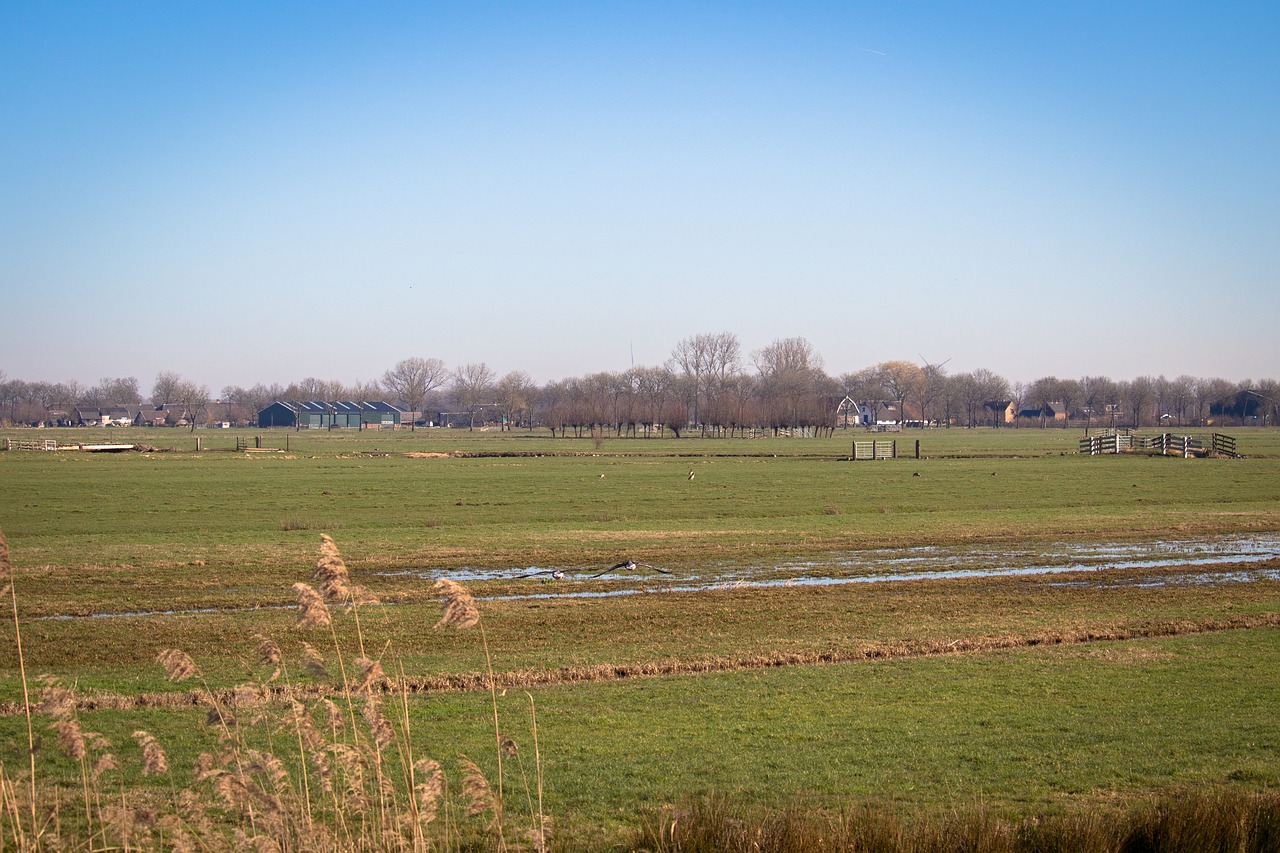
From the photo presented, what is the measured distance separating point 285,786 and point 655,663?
773 centimetres

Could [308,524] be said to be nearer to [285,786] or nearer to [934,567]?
[934,567]

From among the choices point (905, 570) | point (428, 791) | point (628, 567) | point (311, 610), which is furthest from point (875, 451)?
point (311, 610)

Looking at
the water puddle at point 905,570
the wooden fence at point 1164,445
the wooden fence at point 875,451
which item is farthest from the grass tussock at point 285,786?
the wooden fence at point 1164,445

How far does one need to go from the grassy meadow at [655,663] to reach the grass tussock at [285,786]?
87 millimetres

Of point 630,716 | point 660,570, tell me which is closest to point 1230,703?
point 630,716

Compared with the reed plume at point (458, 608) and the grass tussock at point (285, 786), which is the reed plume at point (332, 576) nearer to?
the grass tussock at point (285, 786)

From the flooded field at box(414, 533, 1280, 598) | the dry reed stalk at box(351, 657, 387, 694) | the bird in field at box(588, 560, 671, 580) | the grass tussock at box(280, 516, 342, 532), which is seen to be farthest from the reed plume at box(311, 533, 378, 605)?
the grass tussock at box(280, 516, 342, 532)

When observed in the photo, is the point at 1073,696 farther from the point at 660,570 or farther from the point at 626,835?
the point at 660,570

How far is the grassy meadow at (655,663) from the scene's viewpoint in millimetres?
9195

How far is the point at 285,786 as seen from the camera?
25.9 feet

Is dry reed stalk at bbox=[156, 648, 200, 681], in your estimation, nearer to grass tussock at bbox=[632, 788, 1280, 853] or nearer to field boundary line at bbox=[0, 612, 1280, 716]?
grass tussock at bbox=[632, 788, 1280, 853]

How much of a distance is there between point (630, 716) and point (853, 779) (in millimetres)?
3147

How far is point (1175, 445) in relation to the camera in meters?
88.9

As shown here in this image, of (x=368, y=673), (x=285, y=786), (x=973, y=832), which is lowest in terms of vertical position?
(x=973, y=832)
